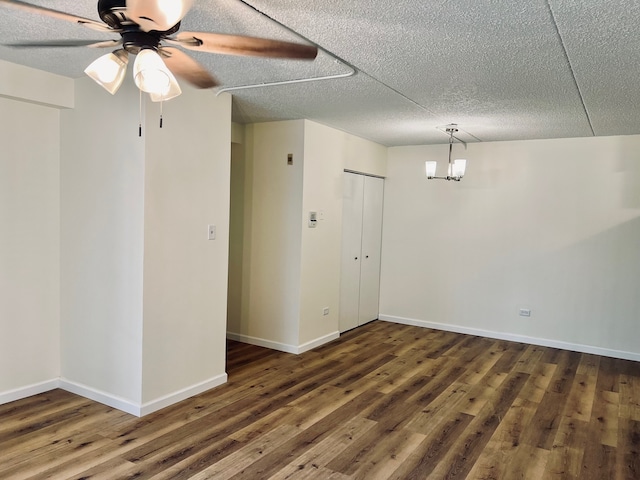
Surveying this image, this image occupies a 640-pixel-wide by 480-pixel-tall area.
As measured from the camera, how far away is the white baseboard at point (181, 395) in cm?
325

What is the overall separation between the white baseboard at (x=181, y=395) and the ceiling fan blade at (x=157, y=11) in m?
2.56

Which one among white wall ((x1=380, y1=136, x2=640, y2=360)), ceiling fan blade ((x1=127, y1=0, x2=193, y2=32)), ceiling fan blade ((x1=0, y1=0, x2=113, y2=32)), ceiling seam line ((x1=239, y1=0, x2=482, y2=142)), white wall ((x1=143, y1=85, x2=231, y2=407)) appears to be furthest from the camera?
white wall ((x1=380, y1=136, x2=640, y2=360))

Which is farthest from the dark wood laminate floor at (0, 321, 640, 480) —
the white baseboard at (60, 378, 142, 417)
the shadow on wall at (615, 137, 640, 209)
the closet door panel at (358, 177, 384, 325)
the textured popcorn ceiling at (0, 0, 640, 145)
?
the textured popcorn ceiling at (0, 0, 640, 145)

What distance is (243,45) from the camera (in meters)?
1.94

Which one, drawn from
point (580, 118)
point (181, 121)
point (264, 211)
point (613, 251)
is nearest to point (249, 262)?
point (264, 211)

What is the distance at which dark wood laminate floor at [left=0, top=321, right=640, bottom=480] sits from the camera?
2654mm

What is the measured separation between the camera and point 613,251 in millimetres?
4938

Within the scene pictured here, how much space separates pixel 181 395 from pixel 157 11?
2.78 m

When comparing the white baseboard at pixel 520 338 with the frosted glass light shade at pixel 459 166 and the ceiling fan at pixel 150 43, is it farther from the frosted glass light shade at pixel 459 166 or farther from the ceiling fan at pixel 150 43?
the ceiling fan at pixel 150 43

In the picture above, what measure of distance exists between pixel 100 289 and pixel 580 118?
4124 millimetres

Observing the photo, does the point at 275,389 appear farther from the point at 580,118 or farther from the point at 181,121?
the point at 580,118

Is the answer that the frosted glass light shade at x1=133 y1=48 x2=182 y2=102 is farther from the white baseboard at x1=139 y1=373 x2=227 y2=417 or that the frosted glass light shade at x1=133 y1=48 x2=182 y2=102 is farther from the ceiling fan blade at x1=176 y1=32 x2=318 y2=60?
the white baseboard at x1=139 y1=373 x2=227 y2=417

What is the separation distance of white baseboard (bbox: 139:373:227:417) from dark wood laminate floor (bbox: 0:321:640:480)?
0.06m

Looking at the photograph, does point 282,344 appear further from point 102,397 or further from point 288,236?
point 102,397
